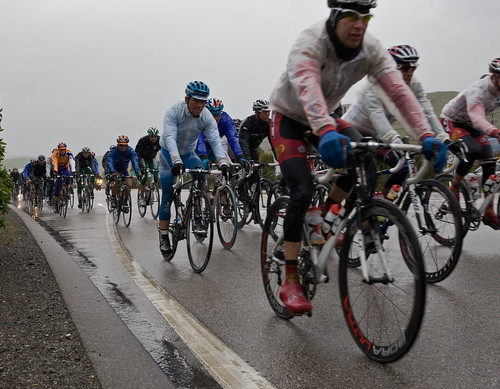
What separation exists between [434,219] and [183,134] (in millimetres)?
3417

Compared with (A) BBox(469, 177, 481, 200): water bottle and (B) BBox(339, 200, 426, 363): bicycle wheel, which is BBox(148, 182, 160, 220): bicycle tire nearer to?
(A) BBox(469, 177, 481, 200): water bottle

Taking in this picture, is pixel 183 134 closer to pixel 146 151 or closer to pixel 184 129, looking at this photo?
pixel 184 129

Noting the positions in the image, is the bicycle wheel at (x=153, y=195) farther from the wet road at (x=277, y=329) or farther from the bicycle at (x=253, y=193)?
the wet road at (x=277, y=329)

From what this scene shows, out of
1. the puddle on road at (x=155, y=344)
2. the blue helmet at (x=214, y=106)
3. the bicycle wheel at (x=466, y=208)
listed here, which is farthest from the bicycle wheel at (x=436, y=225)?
the blue helmet at (x=214, y=106)

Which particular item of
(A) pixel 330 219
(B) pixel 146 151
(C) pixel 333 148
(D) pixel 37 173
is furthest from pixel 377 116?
(D) pixel 37 173

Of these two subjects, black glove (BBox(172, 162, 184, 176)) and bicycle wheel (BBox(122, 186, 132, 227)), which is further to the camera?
bicycle wheel (BBox(122, 186, 132, 227))

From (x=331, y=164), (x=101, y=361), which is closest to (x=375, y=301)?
(x=331, y=164)

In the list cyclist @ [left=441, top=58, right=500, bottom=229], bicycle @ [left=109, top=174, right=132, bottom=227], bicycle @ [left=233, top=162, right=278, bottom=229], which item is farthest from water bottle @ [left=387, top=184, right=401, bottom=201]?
bicycle @ [left=109, top=174, right=132, bottom=227]

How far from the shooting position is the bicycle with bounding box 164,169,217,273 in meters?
6.16

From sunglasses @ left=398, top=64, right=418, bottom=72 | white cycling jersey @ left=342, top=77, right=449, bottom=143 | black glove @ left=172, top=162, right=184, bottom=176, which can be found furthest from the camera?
black glove @ left=172, top=162, right=184, bottom=176

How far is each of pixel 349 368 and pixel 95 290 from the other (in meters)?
2.90

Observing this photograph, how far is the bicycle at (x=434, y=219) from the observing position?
4953 millimetres

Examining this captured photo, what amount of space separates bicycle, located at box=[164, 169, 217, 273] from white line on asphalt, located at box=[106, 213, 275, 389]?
2.39 ft

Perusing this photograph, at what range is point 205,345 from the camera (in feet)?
11.7
